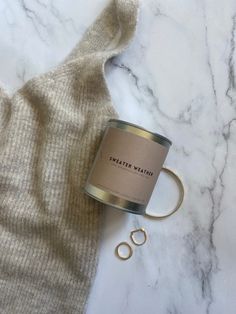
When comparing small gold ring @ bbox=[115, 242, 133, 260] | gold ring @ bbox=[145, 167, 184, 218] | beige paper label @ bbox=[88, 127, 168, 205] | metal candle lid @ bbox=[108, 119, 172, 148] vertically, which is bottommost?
small gold ring @ bbox=[115, 242, 133, 260]

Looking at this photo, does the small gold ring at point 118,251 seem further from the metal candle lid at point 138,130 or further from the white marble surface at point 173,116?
the metal candle lid at point 138,130

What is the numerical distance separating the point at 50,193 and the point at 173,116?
0.21 meters

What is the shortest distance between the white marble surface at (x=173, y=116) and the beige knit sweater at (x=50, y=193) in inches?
1.4

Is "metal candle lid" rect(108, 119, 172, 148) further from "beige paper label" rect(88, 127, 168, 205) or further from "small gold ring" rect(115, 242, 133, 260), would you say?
"small gold ring" rect(115, 242, 133, 260)

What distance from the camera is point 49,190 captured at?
61 cm

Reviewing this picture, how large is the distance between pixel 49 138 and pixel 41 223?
4.7 inches

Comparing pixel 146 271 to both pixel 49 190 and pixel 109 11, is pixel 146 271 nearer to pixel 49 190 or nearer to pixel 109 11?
pixel 49 190

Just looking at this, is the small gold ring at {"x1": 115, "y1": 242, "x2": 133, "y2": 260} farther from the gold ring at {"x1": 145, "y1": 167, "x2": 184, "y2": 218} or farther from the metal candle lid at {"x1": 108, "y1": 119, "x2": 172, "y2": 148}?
the metal candle lid at {"x1": 108, "y1": 119, "x2": 172, "y2": 148}

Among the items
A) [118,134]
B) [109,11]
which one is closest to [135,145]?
[118,134]

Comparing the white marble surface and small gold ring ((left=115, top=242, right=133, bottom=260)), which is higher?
the white marble surface

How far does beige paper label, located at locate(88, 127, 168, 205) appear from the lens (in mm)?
565

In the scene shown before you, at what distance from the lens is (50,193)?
61 cm

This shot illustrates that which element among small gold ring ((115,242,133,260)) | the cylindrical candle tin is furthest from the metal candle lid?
small gold ring ((115,242,133,260))

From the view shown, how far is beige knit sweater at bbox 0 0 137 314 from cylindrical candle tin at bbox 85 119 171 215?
4cm
